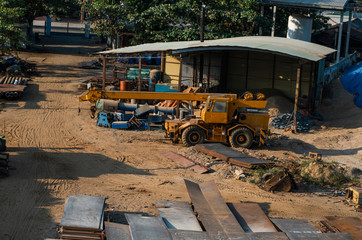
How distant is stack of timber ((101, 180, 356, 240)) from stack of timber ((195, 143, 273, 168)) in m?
3.91

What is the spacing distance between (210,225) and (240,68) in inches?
765

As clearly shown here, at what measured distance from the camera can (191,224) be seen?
45.2 feet

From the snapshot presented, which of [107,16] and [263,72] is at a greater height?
[107,16]

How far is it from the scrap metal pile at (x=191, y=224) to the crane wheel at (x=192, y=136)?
21.5 feet

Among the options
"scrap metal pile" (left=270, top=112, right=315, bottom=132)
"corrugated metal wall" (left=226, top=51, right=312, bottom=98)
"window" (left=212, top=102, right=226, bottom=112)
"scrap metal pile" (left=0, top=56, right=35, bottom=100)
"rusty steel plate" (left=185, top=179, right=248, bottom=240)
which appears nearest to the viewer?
"rusty steel plate" (left=185, top=179, right=248, bottom=240)

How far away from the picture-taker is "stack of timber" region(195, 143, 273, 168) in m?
19.5

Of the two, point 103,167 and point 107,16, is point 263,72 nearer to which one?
point 103,167

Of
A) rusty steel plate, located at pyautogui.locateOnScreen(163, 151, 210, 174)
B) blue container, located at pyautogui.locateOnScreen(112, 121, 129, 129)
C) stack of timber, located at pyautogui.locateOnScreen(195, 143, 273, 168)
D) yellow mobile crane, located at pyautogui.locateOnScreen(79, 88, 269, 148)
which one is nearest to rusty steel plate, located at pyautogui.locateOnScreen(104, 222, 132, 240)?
rusty steel plate, located at pyautogui.locateOnScreen(163, 151, 210, 174)

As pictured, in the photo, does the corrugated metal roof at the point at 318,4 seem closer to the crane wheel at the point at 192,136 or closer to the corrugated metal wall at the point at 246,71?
the corrugated metal wall at the point at 246,71

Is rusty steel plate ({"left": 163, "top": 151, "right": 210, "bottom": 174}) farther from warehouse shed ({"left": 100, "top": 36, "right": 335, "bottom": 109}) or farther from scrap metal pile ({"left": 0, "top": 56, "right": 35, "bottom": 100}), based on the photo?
scrap metal pile ({"left": 0, "top": 56, "right": 35, "bottom": 100})

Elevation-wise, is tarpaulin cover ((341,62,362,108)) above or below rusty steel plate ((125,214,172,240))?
above

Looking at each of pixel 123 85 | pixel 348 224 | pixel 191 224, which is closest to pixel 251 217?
pixel 191 224

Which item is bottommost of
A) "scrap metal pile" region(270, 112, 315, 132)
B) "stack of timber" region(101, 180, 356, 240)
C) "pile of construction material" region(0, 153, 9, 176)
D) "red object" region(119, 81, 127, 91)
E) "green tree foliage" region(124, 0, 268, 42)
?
"stack of timber" region(101, 180, 356, 240)

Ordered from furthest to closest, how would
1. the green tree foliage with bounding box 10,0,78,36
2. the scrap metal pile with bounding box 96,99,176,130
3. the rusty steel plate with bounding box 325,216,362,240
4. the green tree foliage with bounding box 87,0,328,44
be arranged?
the green tree foliage with bounding box 10,0,78,36
the green tree foliage with bounding box 87,0,328,44
the scrap metal pile with bounding box 96,99,176,130
the rusty steel plate with bounding box 325,216,362,240
